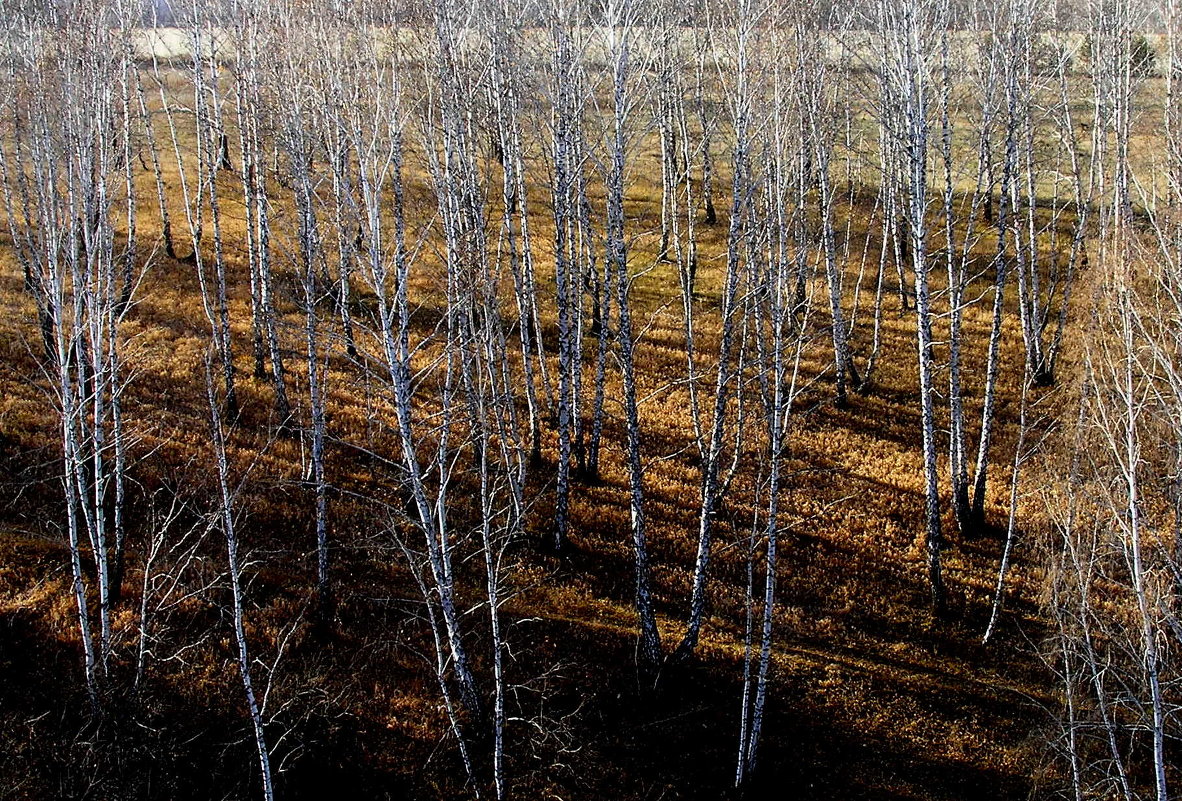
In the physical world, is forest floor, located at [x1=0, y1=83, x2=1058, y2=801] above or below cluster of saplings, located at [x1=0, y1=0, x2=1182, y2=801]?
below

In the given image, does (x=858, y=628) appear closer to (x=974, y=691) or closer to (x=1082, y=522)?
(x=974, y=691)

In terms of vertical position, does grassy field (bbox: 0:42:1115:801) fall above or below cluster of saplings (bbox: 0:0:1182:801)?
below

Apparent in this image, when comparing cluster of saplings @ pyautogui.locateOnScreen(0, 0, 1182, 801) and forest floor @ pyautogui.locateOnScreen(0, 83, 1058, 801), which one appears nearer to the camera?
cluster of saplings @ pyautogui.locateOnScreen(0, 0, 1182, 801)

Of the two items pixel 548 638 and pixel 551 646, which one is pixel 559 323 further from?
pixel 551 646

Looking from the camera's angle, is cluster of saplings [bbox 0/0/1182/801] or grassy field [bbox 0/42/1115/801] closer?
cluster of saplings [bbox 0/0/1182/801]

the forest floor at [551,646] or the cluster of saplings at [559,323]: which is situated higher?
the cluster of saplings at [559,323]

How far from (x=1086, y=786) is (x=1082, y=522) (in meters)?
4.63

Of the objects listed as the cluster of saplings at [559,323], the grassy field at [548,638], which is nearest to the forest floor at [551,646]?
the grassy field at [548,638]

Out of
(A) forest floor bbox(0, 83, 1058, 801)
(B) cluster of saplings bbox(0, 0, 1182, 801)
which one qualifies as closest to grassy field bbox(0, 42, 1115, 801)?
(A) forest floor bbox(0, 83, 1058, 801)

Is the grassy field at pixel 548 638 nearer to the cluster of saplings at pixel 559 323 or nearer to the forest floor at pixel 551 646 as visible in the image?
the forest floor at pixel 551 646

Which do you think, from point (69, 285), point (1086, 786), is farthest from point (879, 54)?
point (69, 285)

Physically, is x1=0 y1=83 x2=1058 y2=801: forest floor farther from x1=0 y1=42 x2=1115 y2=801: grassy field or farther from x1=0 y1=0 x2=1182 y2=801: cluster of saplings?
x1=0 y1=0 x2=1182 y2=801: cluster of saplings

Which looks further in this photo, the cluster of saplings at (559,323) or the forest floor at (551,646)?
the forest floor at (551,646)

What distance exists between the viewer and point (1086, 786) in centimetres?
1297
